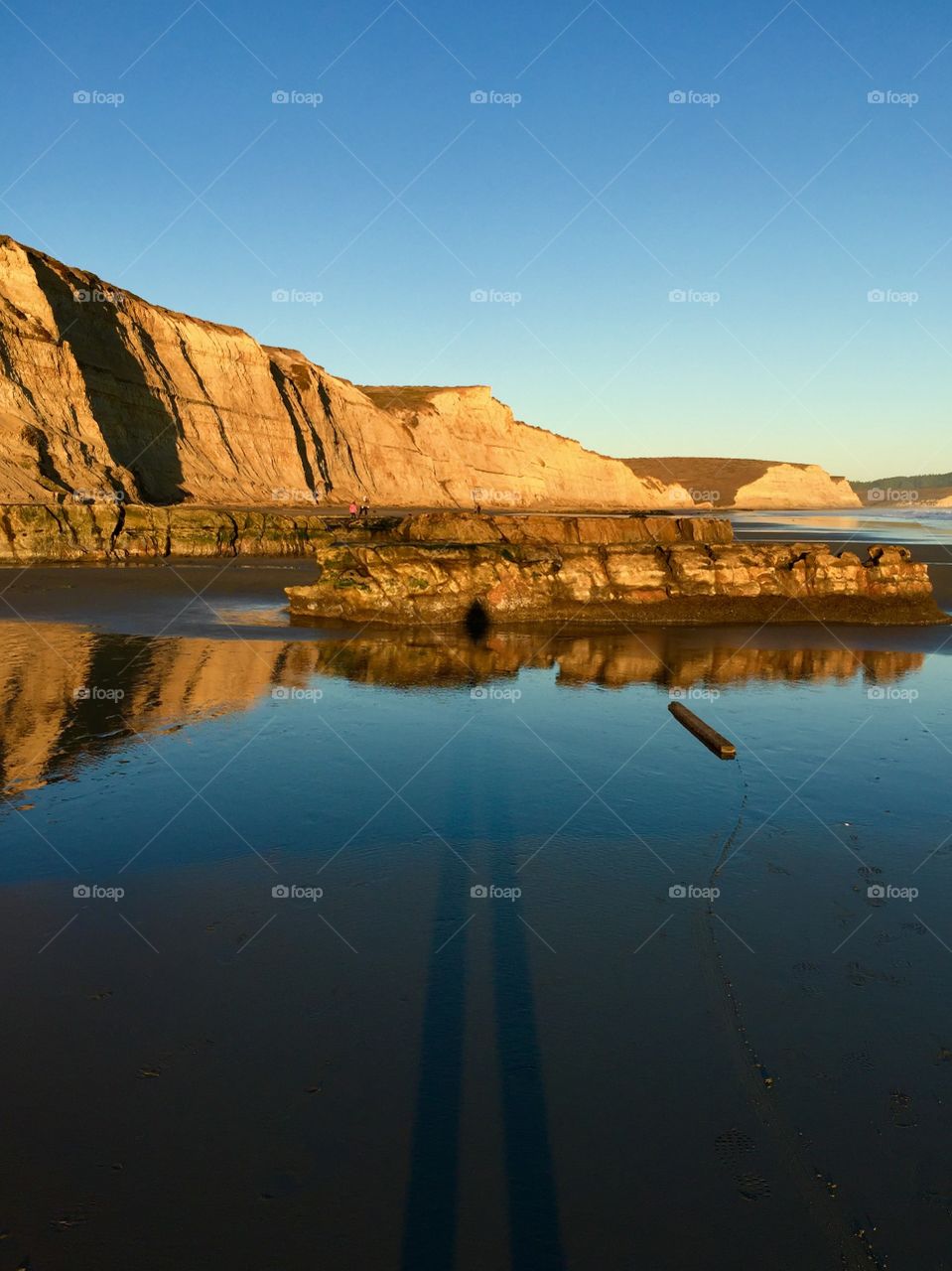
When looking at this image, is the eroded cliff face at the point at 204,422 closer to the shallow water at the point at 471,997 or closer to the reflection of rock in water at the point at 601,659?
the reflection of rock in water at the point at 601,659

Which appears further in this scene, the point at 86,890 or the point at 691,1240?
the point at 86,890

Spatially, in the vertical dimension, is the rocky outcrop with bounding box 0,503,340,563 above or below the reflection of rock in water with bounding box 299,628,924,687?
above

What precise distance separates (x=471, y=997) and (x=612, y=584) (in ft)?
67.9

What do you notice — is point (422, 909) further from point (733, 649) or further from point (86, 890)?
point (733, 649)

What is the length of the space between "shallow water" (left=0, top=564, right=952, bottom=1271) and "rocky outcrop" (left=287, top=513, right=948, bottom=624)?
11.6 m

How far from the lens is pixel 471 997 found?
616 centimetres

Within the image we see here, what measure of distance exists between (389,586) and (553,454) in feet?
368

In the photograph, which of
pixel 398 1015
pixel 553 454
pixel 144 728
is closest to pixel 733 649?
pixel 144 728

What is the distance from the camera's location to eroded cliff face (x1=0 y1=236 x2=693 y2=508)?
51.1 metres

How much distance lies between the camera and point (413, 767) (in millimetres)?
11734

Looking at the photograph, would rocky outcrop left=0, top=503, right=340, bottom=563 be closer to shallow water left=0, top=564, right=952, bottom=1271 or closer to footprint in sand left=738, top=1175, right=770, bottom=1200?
shallow water left=0, top=564, right=952, bottom=1271

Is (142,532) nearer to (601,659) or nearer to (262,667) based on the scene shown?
(262,667)

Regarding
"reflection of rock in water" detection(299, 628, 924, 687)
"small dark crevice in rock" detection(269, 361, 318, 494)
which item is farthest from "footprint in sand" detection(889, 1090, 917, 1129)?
"small dark crevice in rock" detection(269, 361, 318, 494)

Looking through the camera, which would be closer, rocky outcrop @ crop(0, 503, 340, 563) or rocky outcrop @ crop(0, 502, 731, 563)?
rocky outcrop @ crop(0, 502, 731, 563)
